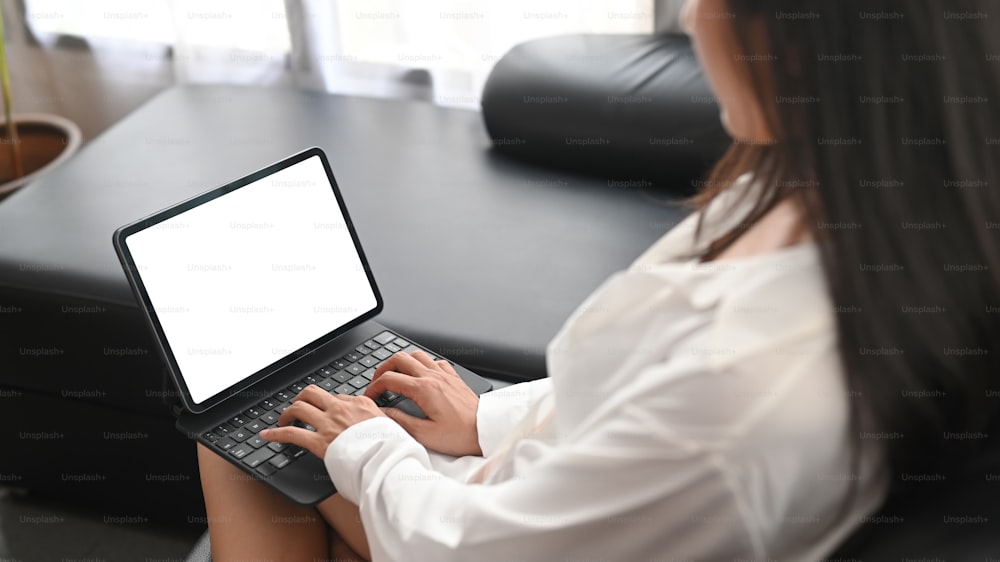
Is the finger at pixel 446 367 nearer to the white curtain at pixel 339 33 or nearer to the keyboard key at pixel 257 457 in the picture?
the keyboard key at pixel 257 457

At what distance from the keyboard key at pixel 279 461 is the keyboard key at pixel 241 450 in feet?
0.10

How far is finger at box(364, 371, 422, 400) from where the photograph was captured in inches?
41.8

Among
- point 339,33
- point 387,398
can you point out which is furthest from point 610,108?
point 339,33

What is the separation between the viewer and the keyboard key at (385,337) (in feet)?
4.06

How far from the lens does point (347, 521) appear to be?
1.04m

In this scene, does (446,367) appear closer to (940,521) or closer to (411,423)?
(411,423)

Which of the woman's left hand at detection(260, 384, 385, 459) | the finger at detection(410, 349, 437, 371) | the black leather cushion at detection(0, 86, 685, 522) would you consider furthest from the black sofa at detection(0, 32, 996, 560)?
the woman's left hand at detection(260, 384, 385, 459)

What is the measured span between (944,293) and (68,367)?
1.30 m

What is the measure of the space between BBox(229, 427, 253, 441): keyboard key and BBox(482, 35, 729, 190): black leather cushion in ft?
2.85

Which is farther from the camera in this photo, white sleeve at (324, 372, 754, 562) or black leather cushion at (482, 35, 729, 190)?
black leather cushion at (482, 35, 729, 190)

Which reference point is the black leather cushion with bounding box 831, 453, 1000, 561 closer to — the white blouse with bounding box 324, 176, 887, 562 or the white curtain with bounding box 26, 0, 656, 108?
the white blouse with bounding box 324, 176, 887, 562

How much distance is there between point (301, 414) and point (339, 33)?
1.48 metres

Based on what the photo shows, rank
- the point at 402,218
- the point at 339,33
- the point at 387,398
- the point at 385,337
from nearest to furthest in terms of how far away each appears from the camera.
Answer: the point at 387,398 → the point at 385,337 → the point at 402,218 → the point at 339,33

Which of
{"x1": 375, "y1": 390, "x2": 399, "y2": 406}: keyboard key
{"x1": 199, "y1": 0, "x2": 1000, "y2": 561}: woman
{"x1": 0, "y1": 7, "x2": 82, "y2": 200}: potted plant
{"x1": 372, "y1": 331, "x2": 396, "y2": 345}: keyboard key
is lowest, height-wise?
{"x1": 0, "y1": 7, "x2": 82, "y2": 200}: potted plant
